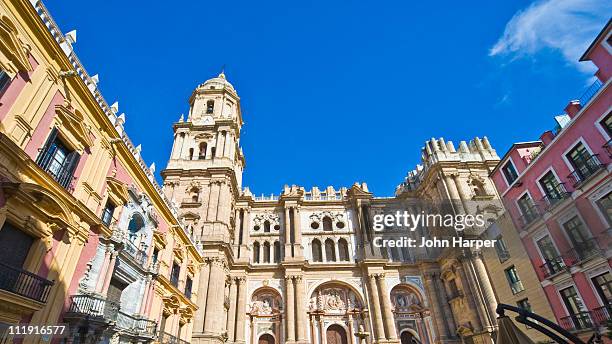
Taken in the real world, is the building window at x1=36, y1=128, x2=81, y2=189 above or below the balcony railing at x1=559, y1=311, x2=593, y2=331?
above

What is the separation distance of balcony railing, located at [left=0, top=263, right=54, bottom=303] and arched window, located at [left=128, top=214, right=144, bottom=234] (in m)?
5.52

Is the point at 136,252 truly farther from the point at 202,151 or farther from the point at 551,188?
the point at 551,188

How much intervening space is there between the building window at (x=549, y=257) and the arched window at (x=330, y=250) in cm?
1860

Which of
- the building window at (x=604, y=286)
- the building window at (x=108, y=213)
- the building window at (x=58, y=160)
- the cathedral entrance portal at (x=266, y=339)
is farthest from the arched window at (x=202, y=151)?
the building window at (x=604, y=286)

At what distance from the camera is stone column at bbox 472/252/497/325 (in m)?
23.4

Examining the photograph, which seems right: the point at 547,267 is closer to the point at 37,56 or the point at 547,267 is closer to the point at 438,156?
the point at 438,156

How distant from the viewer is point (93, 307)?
11734 mm

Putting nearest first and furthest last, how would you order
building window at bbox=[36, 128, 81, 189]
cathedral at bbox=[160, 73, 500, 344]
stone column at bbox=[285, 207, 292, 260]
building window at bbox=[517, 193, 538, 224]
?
building window at bbox=[36, 128, 81, 189] → building window at bbox=[517, 193, 538, 224] → cathedral at bbox=[160, 73, 500, 344] → stone column at bbox=[285, 207, 292, 260]

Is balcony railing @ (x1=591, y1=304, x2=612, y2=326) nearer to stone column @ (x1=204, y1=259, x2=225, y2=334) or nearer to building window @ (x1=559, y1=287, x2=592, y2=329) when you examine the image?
building window @ (x1=559, y1=287, x2=592, y2=329)

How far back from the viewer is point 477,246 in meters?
25.3

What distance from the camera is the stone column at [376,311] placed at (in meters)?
27.2

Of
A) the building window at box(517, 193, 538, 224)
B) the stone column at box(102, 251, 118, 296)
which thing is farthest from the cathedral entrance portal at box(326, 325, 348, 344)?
the stone column at box(102, 251, 118, 296)

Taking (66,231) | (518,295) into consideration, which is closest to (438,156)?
(518,295)

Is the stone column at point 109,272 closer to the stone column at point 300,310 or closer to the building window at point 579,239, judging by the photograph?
the stone column at point 300,310
